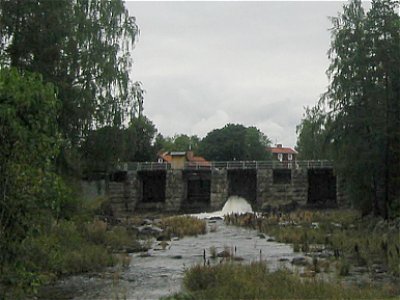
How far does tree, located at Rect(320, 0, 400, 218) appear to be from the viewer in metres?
27.3

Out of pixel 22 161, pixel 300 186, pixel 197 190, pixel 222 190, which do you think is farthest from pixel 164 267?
pixel 197 190

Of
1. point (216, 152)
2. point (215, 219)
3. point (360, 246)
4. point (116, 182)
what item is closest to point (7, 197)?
point (360, 246)

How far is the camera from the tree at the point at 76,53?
58.1 feet

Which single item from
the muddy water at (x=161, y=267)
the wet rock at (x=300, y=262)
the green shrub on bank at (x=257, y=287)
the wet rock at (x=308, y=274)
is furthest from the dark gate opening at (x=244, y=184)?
the green shrub on bank at (x=257, y=287)

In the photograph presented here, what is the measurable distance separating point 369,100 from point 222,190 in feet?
98.9

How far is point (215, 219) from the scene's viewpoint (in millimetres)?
44750

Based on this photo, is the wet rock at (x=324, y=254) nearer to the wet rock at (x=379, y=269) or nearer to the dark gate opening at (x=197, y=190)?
the wet rock at (x=379, y=269)

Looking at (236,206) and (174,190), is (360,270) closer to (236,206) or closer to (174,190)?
(174,190)

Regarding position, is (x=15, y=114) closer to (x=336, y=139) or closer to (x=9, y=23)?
(x=9, y=23)

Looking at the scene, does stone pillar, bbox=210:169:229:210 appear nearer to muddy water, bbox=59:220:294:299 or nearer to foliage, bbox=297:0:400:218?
muddy water, bbox=59:220:294:299

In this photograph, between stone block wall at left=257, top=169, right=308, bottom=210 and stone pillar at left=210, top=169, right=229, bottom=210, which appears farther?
stone pillar at left=210, top=169, right=229, bottom=210

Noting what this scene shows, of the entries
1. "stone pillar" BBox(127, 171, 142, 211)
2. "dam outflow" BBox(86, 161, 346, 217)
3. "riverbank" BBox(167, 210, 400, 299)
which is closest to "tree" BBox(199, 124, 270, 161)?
"dam outflow" BBox(86, 161, 346, 217)

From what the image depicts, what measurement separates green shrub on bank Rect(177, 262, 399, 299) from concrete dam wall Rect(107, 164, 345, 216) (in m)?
39.9

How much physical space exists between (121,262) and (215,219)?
26.4 meters
